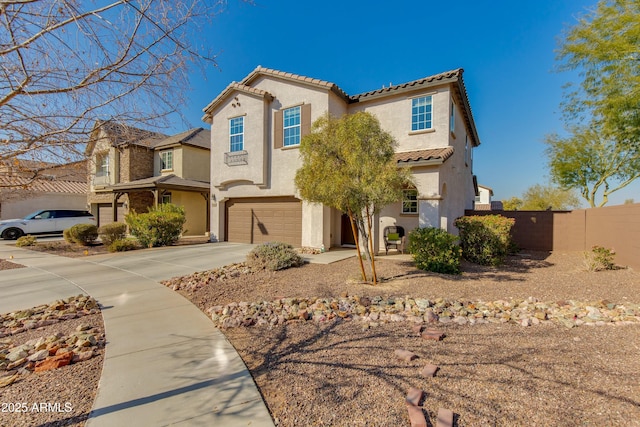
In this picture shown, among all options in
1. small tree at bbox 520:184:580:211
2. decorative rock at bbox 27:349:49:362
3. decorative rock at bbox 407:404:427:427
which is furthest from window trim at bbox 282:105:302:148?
small tree at bbox 520:184:580:211

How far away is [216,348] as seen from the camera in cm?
402

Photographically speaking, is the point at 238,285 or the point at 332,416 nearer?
the point at 332,416

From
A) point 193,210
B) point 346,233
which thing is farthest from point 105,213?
point 346,233

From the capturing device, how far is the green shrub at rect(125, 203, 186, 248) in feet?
44.9

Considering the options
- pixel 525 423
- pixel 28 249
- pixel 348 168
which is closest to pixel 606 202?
pixel 348 168

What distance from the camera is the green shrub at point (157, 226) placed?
13688mm

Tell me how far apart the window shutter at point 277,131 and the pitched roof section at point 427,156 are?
560 cm

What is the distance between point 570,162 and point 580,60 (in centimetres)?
1099

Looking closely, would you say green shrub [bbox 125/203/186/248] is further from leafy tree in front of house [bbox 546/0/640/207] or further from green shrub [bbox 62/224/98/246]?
leafy tree in front of house [bbox 546/0/640/207]

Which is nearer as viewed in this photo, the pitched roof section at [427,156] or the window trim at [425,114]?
the pitched roof section at [427,156]

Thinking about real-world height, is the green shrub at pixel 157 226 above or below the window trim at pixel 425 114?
below

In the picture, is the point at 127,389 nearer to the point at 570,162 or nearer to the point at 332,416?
the point at 332,416

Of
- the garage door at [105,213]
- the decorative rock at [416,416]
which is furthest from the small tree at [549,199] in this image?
the garage door at [105,213]

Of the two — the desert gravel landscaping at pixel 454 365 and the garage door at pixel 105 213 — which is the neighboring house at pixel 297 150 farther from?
the garage door at pixel 105 213
